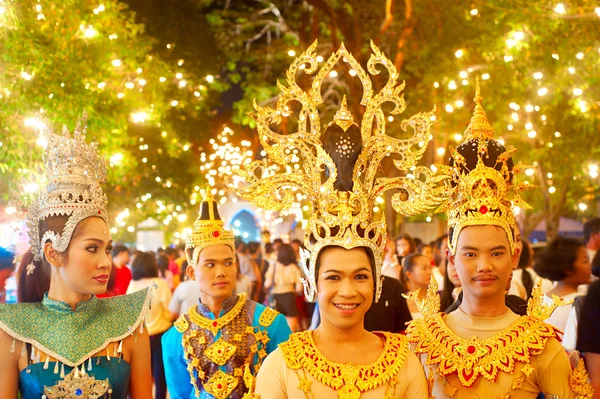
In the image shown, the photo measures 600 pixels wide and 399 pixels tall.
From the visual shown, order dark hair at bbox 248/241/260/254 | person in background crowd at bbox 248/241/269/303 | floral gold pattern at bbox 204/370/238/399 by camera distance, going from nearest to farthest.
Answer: floral gold pattern at bbox 204/370/238/399
person in background crowd at bbox 248/241/269/303
dark hair at bbox 248/241/260/254

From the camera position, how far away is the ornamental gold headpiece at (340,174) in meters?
4.15

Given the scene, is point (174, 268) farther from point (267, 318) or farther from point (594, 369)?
point (594, 369)

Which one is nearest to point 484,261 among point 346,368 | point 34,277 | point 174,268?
point 346,368

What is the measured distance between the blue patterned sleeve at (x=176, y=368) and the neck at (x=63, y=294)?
1.58 metres

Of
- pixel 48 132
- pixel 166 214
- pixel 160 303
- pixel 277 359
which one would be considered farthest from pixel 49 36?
pixel 166 214

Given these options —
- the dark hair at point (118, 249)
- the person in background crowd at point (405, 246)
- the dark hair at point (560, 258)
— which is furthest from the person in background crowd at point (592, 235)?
the dark hair at point (118, 249)

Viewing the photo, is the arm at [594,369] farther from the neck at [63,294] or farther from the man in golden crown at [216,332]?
the neck at [63,294]

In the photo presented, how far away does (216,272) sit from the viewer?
6121mm

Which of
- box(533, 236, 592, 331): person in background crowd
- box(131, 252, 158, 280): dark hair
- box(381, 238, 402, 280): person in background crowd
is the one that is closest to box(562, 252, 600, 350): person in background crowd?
box(533, 236, 592, 331): person in background crowd

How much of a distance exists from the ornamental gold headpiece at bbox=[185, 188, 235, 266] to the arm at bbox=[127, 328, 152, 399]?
61.9 inches

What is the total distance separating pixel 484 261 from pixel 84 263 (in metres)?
2.18

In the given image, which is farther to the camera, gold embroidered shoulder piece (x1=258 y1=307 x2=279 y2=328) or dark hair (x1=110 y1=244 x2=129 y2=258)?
dark hair (x1=110 y1=244 x2=129 y2=258)

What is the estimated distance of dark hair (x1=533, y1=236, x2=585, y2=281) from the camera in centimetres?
696

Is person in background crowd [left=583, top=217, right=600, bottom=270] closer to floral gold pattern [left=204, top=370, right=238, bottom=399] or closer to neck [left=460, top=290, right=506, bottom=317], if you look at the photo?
neck [left=460, top=290, right=506, bottom=317]
